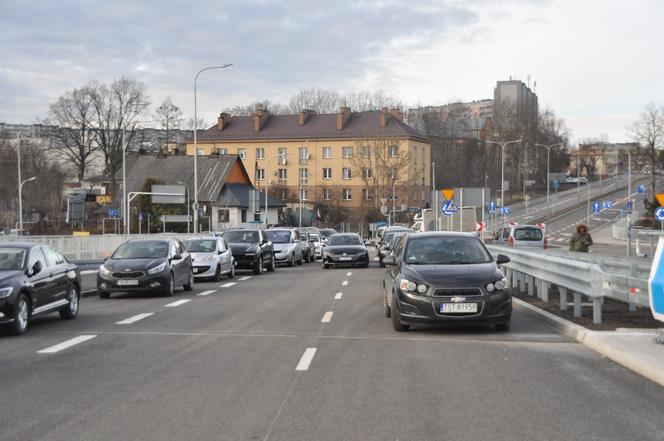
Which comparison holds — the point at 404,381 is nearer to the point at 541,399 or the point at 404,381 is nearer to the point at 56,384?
the point at 541,399

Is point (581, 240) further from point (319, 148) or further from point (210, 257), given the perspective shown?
point (319, 148)

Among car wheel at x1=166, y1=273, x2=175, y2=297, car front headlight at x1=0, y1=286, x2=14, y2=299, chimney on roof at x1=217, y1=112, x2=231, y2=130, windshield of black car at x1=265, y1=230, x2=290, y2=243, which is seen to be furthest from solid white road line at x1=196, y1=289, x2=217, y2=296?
chimney on roof at x1=217, y1=112, x2=231, y2=130

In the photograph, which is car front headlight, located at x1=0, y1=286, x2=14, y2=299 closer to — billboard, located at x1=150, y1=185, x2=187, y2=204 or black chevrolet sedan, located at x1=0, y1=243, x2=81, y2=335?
black chevrolet sedan, located at x1=0, y1=243, x2=81, y2=335

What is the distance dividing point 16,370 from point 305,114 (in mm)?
102480

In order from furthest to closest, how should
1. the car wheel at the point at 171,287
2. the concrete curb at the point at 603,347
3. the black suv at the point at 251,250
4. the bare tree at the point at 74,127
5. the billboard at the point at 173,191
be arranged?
the bare tree at the point at 74,127 < the billboard at the point at 173,191 < the black suv at the point at 251,250 < the car wheel at the point at 171,287 < the concrete curb at the point at 603,347

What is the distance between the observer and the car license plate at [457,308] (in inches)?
482

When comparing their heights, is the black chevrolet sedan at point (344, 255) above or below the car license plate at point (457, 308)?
below

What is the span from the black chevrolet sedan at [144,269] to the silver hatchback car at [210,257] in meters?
4.40

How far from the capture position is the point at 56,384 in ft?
27.7

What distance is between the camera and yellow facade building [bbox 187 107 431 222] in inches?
4092

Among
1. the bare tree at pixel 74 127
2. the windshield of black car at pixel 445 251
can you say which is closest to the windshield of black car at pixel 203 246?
the windshield of black car at pixel 445 251

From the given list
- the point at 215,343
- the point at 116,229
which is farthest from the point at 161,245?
the point at 116,229

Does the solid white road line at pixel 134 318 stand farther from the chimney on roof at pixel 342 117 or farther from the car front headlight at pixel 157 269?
the chimney on roof at pixel 342 117

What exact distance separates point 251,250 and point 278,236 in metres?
8.68
